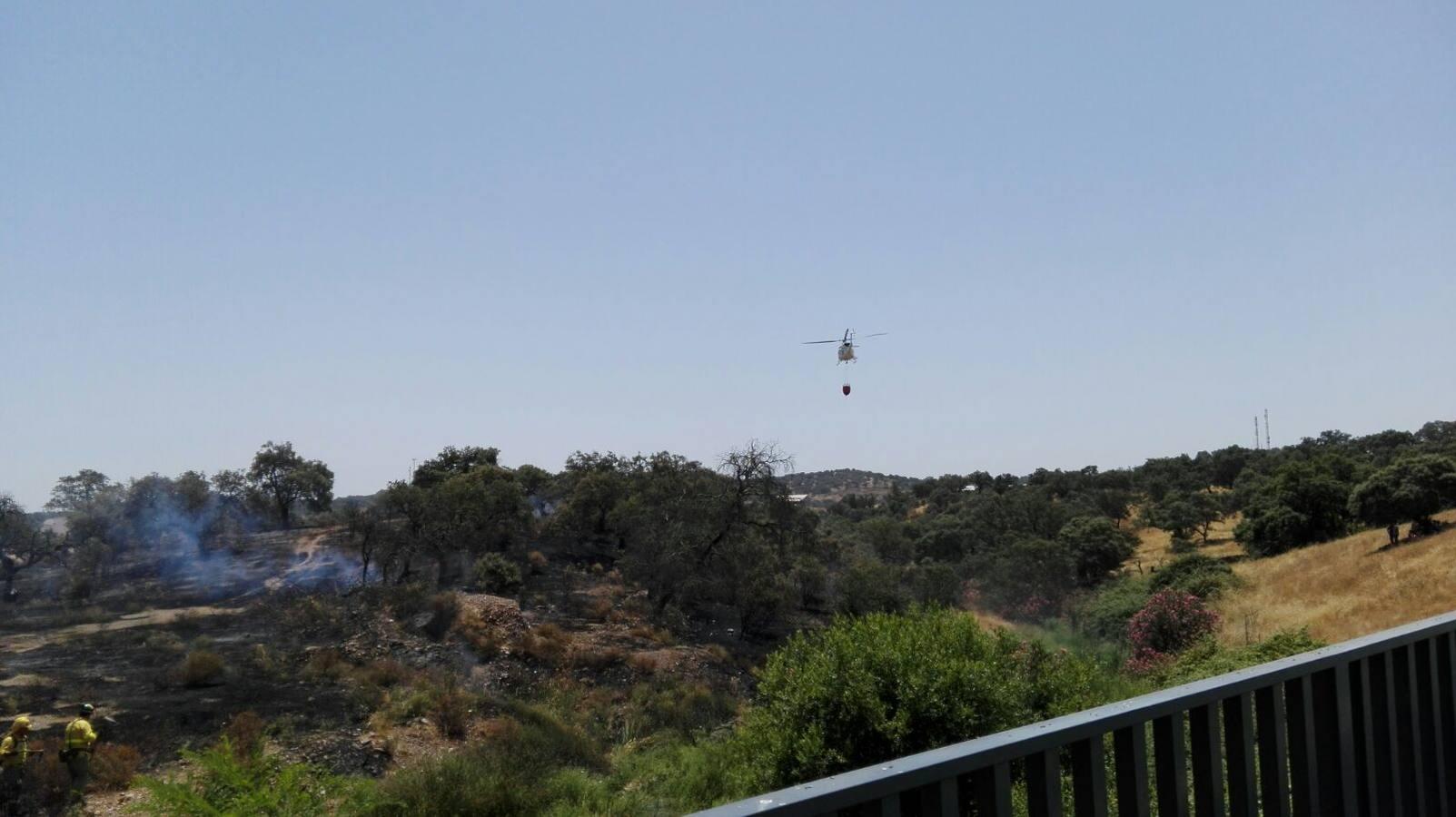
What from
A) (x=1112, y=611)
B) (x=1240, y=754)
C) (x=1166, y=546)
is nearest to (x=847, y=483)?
(x=1166, y=546)

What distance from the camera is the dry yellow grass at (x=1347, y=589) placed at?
22.3 meters

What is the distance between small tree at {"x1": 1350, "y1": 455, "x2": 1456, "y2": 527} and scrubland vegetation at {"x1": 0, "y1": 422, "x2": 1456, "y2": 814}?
13cm

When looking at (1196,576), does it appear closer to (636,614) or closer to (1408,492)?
(1408,492)

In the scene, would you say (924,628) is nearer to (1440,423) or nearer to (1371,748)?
(1371,748)

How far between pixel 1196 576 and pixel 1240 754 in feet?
116

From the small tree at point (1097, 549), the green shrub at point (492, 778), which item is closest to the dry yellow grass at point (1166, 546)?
the small tree at point (1097, 549)

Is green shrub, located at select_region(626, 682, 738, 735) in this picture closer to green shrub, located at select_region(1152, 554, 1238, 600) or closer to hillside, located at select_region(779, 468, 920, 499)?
green shrub, located at select_region(1152, 554, 1238, 600)

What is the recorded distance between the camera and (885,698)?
32.4ft

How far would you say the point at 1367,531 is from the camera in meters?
39.8

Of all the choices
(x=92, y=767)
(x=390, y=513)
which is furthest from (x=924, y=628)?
(x=390, y=513)

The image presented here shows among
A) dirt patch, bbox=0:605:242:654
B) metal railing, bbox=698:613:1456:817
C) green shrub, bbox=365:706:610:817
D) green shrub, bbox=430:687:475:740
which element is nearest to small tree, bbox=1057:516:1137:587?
green shrub, bbox=430:687:475:740

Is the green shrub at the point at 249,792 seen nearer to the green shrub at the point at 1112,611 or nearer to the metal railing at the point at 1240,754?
the metal railing at the point at 1240,754

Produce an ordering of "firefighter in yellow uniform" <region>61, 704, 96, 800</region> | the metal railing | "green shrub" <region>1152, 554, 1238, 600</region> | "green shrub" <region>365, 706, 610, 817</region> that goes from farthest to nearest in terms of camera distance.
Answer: "green shrub" <region>1152, 554, 1238, 600</region> → "firefighter in yellow uniform" <region>61, 704, 96, 800</region> → "green shrub" <region>365, 706, 610, 817</region> → the metal railing

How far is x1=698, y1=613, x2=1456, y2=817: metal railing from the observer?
1.66 metres
